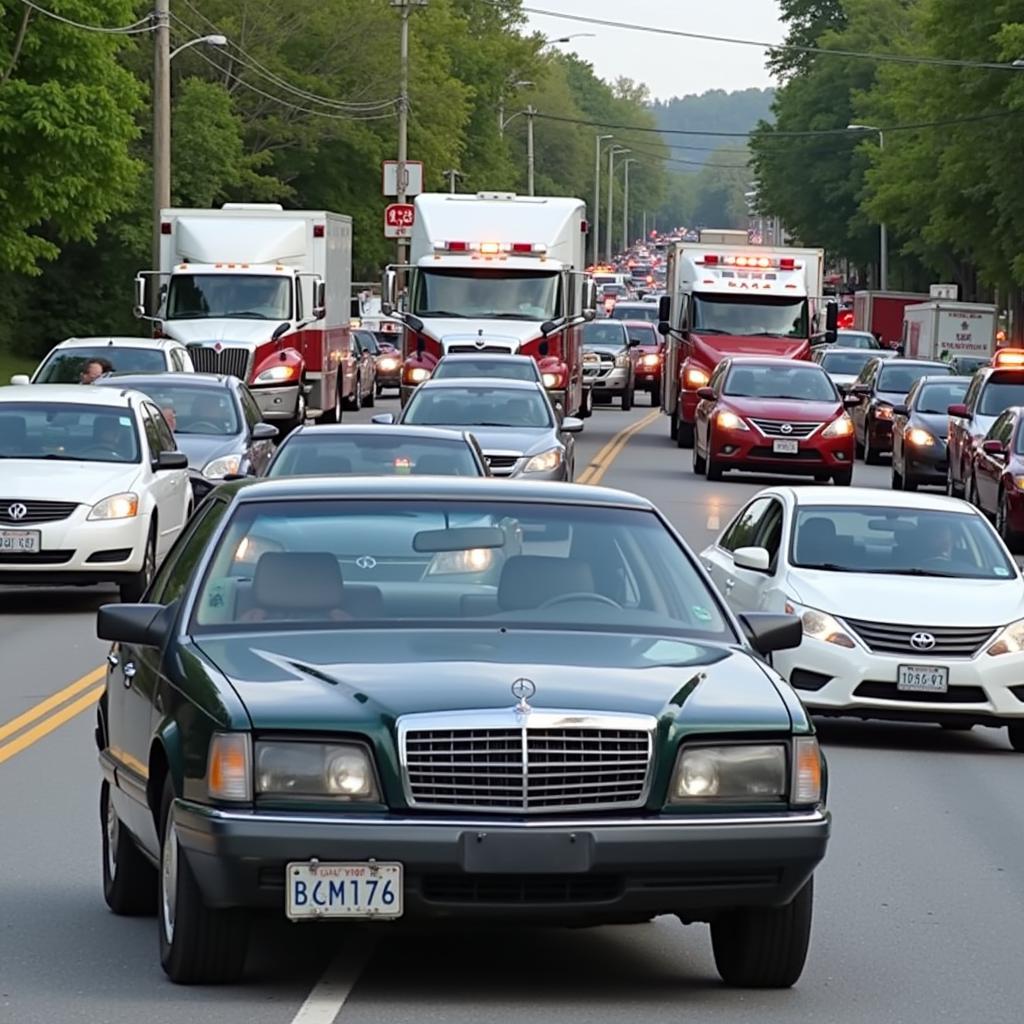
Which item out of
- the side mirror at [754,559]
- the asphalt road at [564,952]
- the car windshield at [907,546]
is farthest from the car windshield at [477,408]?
the asphalt road at [564,952]

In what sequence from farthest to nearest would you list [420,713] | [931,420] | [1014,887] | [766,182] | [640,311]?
[766,182], [640,311], [931,420], [1014,887], [420,713]

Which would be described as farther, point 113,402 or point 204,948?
point 113,402

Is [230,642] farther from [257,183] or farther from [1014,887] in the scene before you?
[257,183]

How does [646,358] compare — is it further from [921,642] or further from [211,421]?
[921,642]

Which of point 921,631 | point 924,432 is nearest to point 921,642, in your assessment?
point 921,631

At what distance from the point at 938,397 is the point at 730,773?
30.2 meters

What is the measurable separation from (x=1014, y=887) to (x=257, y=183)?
232 feet

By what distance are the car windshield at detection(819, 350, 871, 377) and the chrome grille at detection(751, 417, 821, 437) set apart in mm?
20010

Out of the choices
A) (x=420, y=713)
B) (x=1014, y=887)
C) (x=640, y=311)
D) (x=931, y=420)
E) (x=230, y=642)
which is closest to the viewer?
(x=420, y=713)

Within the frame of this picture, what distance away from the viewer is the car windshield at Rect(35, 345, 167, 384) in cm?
2991

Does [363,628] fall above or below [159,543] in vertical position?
above

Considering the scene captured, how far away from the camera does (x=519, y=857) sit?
7.08m

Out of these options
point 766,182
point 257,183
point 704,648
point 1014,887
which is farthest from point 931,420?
point 766,182

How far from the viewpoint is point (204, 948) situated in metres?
7.54
